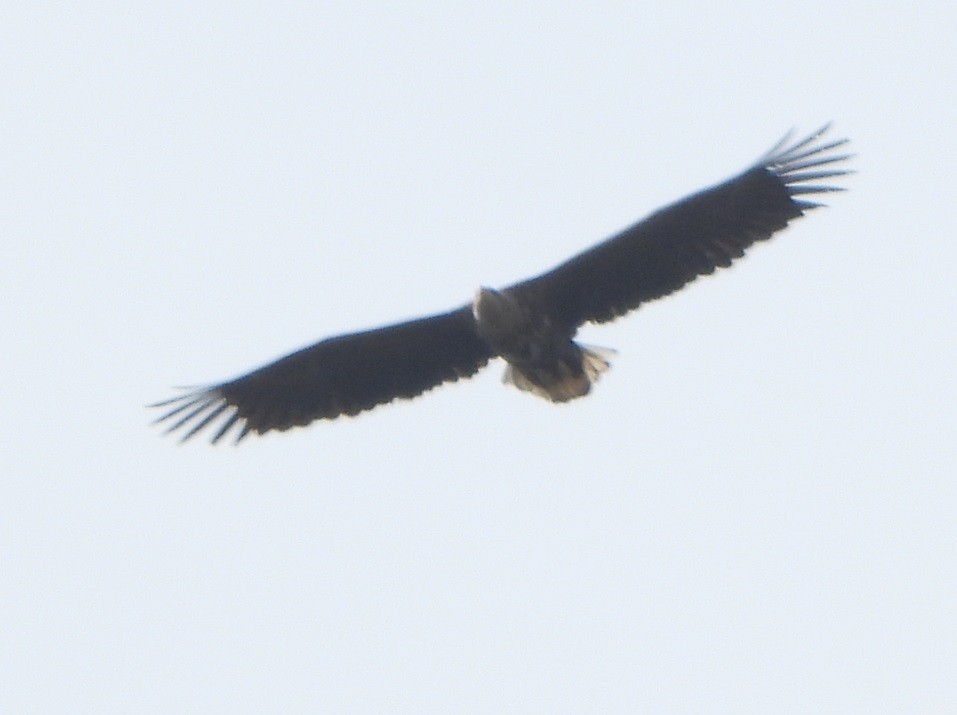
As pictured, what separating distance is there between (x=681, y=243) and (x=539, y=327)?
3.59ft

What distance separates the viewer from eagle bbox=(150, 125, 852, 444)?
1700 centimetres

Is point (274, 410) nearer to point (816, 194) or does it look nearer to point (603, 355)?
point (603, 355)

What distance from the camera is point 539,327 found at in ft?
56.3

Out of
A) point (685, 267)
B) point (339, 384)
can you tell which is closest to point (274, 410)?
point (339, 384)

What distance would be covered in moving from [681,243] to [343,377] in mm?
2495

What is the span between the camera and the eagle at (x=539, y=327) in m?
17.0

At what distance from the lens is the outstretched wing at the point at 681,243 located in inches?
667

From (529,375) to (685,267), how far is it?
1.26 m

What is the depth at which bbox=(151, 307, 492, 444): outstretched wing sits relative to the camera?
17516 mm

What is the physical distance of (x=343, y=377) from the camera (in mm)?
17750

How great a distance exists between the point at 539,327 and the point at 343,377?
58.6 inches

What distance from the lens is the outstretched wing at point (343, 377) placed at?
690 inches

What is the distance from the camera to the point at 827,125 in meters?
16.8

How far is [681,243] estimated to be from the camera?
1720cm
